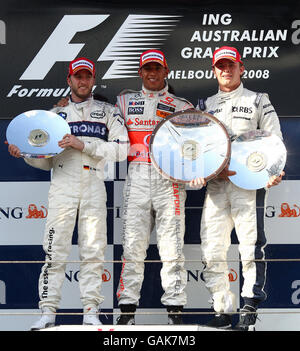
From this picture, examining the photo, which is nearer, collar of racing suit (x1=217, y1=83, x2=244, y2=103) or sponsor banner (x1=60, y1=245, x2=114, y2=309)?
collar of racing suit (x1=217, y1=83, x2=244, y2=103)

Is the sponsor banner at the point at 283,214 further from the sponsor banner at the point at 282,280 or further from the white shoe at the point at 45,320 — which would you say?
the white shoe at the point at 45,320

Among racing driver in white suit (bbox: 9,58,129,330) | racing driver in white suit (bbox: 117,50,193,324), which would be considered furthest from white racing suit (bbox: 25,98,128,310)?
racing driver in white suit (bbox: 117,50,193,324)

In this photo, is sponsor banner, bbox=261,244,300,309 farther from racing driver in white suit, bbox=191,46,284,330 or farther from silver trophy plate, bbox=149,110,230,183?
silver trophy plate, bbox=149,110,230,183

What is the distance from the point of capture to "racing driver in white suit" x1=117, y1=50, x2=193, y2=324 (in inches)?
135

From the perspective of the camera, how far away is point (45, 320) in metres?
3.35

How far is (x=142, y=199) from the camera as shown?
11.5ft

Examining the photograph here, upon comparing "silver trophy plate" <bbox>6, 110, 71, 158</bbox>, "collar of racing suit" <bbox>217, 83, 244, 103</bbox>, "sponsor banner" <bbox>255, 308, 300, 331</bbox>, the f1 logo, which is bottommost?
"sponsor banner" <bbox>255, 308, 300, 331</bbox>

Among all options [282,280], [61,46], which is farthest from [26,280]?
[282,280]

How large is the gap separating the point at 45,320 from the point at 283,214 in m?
1.32

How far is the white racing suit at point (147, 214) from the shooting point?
11.3 feet

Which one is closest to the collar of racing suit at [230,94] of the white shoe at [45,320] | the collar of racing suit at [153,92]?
the collar of racing suit at [153,92]

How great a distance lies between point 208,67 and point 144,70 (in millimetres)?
365

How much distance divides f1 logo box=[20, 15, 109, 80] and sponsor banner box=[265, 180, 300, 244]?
4.15 ft

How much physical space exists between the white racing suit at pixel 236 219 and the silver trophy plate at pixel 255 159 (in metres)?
0.07
